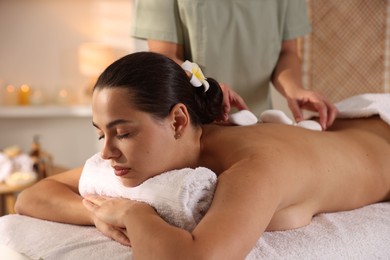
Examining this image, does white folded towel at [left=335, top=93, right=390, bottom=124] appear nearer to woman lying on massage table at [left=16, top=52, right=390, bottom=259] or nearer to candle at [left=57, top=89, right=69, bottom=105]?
woman lying on massage table at [left=16, top=52, right=390, bottom=259]

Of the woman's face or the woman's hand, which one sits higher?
the woman's face

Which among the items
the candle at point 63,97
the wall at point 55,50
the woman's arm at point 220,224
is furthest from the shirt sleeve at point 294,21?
the candle at point 63,97

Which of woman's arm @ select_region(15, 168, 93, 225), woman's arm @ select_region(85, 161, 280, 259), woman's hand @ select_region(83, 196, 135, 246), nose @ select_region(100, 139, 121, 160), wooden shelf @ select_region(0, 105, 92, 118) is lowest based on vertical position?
wooden shelf @ select_region(0, 105, 92, 118)

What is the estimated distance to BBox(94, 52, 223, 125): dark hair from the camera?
132 cm

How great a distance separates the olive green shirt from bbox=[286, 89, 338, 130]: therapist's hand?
13.6 inches

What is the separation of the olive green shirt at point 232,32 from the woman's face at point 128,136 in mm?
857

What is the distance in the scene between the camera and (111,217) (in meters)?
1.30

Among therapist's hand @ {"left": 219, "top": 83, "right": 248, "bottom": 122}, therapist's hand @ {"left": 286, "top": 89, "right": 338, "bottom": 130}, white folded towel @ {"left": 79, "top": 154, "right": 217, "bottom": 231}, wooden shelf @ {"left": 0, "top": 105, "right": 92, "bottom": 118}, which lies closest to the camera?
white folded towel @ {"left": 79, "top": 154, "right": 217, "bottom": 231}

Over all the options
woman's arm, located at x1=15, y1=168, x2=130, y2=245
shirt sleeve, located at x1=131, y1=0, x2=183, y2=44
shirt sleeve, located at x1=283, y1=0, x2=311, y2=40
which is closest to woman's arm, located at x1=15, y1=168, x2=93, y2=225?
woman's arm, located at x1=15, y1=168, x2=130, y2=245

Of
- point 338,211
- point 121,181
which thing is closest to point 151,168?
point 121,181

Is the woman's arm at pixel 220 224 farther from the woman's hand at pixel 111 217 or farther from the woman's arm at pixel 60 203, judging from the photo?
the woman's arm at pixel 60 203

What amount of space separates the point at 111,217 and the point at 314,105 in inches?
31.9

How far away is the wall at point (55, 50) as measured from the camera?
427 centimetres

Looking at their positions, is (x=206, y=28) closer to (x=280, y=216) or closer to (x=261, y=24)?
(x=261, y=24)
